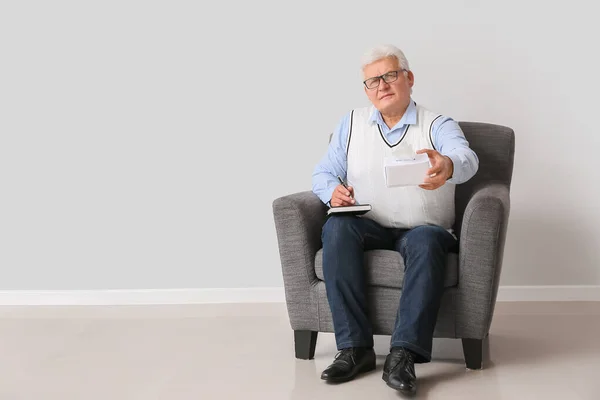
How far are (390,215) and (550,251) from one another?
3.95 feet

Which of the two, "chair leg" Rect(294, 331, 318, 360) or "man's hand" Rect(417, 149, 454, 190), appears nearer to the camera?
"man's hand" Rect(417, 149, 454, 190)

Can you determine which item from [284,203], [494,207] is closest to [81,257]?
[284,203]

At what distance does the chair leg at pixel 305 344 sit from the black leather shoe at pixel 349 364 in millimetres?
241

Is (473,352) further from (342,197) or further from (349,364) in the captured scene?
(342,197)

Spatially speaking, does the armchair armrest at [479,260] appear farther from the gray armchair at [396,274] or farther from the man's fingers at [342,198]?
the man's fingers at [342,198]

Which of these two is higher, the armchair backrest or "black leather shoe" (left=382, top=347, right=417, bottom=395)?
the armchair backrest

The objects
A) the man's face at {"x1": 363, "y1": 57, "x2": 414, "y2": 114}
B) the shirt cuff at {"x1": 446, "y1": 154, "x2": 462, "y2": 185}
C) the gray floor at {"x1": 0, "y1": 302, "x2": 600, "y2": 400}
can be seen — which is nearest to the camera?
the gray floor at {"x1": 0, "y1": 302, "x2": 600, "y2": 400}

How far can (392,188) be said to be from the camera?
2.95m

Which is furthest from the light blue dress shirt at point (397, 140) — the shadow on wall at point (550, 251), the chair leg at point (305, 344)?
the shadow on wall at point (550, 251)

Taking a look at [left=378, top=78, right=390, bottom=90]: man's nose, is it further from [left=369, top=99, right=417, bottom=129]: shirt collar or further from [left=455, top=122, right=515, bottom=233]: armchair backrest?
[left=455, top=122, right=515, bottom=233]: armchair backrest

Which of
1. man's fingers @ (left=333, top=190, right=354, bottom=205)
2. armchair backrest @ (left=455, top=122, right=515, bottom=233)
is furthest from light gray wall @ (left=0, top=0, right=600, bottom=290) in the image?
man's fingers @ (left=333, top=190, right=354, bottom=205)

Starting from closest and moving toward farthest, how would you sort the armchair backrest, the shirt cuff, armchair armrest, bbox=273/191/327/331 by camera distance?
the shirt cuff, armchair armrest, bbox=273/191/327/331, the armchair backrest

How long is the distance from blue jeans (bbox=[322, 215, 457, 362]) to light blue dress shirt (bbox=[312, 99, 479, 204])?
21 cm

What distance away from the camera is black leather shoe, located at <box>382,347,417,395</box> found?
247cm
